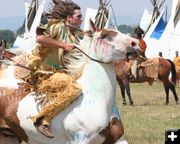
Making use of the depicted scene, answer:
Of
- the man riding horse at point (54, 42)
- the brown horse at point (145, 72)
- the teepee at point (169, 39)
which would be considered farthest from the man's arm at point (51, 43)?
the teepee at point (169, 39)

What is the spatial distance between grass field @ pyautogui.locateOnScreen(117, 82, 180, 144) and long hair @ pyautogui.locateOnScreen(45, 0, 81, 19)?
4.15 meters

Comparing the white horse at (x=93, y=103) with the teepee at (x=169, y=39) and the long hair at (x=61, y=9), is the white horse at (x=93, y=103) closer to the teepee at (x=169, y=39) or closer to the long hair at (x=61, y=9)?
the long hair at (x=61, y=9)

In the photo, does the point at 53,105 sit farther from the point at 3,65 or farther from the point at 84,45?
the point at 3,65

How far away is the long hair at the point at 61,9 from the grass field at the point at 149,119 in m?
4.15

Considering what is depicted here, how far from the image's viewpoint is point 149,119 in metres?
14.1

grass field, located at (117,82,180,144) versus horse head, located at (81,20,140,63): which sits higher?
horse head, located at (81,20,140,63)

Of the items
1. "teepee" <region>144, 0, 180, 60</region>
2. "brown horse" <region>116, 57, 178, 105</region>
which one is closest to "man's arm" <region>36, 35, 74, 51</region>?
"brown horse" <region>116, 57, 178, 105</region>

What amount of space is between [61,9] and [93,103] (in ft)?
4.12

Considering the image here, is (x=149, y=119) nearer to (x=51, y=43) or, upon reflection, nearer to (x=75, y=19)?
(x=75, y=19)

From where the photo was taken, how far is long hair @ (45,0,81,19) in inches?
280

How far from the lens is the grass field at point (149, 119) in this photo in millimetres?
11234

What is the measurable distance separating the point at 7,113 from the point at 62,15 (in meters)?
1.28

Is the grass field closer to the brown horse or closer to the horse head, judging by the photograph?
the brown horse

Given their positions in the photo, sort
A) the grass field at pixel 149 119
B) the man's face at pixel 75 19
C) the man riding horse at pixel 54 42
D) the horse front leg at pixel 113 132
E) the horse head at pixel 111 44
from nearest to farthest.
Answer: the horse head at pixel 111 44
the horse front leg at pixel 113 132
the man riding horse at pixel 54 42
the man's face at pixel 75 19
the grass field at pixel 149 119
